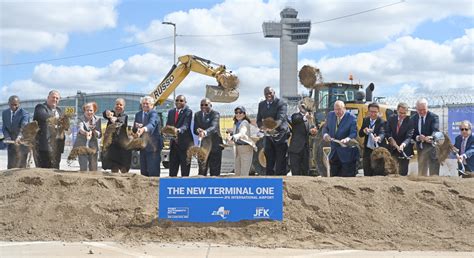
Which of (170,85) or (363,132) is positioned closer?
(363,132)

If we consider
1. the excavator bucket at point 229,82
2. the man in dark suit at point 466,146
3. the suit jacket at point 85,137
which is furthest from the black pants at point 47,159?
the man in dark suit at point 466,146

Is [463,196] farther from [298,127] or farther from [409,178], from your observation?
[298,127]

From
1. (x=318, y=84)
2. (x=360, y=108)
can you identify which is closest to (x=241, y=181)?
(x=318, y=84)

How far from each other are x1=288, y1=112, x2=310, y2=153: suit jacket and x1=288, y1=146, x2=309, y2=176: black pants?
0.08m

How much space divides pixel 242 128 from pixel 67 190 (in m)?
3.02

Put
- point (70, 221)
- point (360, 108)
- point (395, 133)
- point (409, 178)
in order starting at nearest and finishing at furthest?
1. point (70, 221)
2. point (409, 178)
3. point (395, 133)
4. point (360, 108)

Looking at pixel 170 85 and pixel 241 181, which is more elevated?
pixel 170 85

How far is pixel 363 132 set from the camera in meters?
10.1

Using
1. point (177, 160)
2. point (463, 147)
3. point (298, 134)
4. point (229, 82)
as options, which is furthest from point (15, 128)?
point (463, 147)

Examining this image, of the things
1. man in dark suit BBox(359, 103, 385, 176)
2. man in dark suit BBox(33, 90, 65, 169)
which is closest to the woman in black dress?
man in dark suit BBox(33, 90, 65, 169)

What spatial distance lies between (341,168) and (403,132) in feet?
3.74

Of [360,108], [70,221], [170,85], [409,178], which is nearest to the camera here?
[70,221]

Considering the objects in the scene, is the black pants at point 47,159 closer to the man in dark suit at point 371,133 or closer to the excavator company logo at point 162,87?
the man in dark suit at point 371,133

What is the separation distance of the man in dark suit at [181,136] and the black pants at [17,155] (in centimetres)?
253
